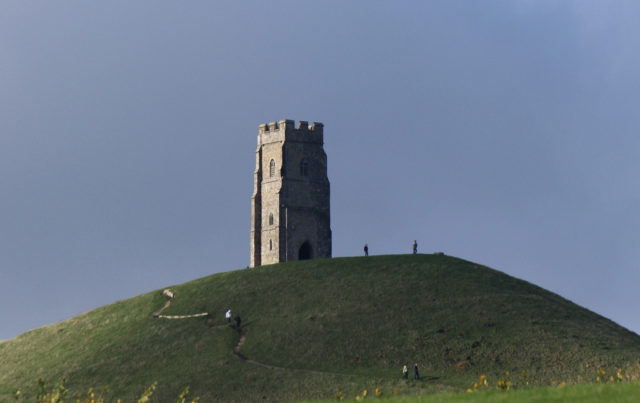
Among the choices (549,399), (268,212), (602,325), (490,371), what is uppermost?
(268,212)

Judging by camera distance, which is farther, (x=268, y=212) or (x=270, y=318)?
(x=268, y=212)

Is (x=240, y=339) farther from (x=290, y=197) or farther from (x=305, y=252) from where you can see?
(x=290, y=197)

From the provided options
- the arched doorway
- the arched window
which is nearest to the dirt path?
the arched doorway

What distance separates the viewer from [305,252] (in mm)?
96938

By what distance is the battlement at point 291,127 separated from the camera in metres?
97.7

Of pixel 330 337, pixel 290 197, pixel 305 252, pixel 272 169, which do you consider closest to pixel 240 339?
pixel 330 337

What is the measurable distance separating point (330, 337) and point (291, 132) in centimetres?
3304

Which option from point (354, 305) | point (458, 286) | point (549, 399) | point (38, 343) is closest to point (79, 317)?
point (38, 343)

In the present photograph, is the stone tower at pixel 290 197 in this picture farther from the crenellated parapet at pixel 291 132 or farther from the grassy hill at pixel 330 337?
the grassy hill at pixel 330 337

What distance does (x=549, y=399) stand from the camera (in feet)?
83.9

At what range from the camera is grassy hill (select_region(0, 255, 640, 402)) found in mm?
62656

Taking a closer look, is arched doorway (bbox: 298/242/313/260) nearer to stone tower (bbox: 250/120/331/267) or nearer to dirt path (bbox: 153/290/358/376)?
stone tower (bbox: 250/120/331/267)

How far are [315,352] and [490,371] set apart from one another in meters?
12.9

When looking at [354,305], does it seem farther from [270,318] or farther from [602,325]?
[602,325]
